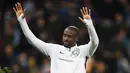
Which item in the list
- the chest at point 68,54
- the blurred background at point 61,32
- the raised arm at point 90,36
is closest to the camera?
the raised arm at point 90,36

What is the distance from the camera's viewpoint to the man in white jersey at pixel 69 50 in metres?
10.9

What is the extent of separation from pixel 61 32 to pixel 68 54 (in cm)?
714

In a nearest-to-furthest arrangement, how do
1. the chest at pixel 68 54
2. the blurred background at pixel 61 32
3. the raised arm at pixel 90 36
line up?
the raised arm at pixel 90 36, the chest at pixel 68 54, the blurred background at pixel 61 32

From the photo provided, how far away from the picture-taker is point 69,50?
36.3ft

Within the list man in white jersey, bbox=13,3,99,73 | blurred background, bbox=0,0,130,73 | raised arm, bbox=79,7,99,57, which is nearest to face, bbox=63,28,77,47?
man in white jersey, bbox=13,3,99,73

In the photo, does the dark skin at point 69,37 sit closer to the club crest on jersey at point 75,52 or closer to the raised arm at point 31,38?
the club crest on jersey at point 75,52

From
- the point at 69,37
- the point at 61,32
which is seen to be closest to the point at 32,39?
the point at 69,37

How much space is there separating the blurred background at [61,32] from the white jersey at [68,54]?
5.52 metres

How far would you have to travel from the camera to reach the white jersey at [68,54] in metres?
10.9

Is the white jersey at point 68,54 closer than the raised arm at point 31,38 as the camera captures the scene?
Yes

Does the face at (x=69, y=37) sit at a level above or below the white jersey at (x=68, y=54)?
above

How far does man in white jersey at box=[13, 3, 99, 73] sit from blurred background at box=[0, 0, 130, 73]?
5.52 metres

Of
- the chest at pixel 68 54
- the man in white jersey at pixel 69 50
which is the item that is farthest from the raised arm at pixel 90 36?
the chest at pixel 68 54

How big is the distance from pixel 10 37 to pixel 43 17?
138 cm
